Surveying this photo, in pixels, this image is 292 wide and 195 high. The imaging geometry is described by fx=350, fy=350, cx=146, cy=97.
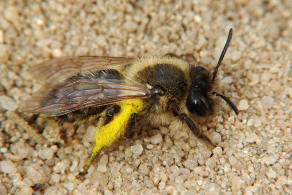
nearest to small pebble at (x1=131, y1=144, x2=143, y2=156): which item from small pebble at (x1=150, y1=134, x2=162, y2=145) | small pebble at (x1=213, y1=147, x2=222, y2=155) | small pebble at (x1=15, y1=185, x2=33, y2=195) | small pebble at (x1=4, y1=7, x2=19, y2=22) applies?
small pebble at (x1=150, y1=134, x2=162, y2=145)

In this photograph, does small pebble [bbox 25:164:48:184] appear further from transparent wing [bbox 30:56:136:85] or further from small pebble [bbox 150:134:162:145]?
small pebble [bbox 150:134:162:145]

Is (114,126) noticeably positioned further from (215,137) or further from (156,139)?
(215,137)

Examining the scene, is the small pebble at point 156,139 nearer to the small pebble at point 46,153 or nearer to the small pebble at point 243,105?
the small pebble at point 243,105

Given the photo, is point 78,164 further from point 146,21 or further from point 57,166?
point 146,21

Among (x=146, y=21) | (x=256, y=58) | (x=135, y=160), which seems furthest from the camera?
(x=146, y=21)

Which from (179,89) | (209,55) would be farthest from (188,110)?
(209,55)

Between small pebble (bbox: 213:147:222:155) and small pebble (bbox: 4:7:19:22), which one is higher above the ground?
small pebble (bbox: 4:7:19:22)
